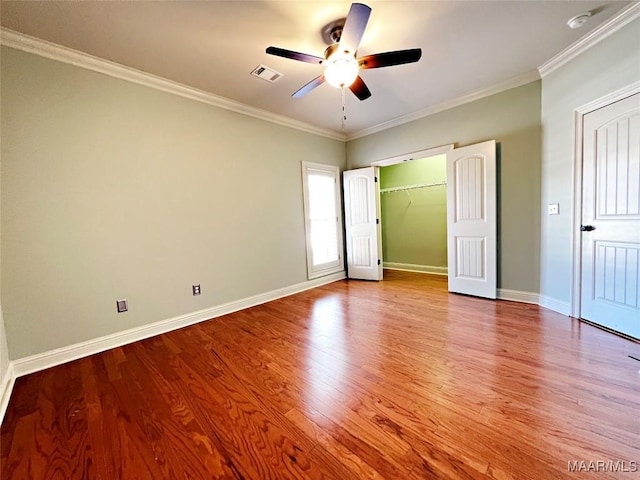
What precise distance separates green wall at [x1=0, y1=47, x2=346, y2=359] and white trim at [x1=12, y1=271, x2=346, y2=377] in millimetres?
58

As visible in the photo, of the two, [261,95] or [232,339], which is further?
[261,95]

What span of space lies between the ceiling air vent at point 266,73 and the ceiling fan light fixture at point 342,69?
90 centimetres

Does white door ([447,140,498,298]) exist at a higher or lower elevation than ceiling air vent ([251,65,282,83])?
lower

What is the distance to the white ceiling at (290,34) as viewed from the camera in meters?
1.90

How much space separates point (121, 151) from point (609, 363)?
14.4ft

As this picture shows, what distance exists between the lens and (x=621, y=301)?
229 cm

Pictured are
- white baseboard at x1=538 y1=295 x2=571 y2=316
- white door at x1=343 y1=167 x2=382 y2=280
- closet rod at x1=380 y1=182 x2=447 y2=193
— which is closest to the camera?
white baseboard at x1=538 y1=295 x2=571 y2=316

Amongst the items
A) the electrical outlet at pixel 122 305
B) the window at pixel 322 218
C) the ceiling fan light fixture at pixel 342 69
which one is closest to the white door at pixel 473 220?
the window at pixel 322 218

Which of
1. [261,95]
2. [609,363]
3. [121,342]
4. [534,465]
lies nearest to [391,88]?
[261,95]

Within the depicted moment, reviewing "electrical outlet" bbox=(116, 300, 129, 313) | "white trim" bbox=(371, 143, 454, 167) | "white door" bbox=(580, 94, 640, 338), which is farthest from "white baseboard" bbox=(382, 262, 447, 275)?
"electrical outlet" bbox=(116, 300, 129, 313)

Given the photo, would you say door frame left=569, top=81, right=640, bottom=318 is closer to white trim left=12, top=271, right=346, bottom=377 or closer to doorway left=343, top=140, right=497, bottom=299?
doorway left=343, top=140, right=497, bottom=299

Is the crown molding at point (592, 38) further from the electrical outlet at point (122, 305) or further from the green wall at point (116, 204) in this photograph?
the electrical outlet at point (122, 305)

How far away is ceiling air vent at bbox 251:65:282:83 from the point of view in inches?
104

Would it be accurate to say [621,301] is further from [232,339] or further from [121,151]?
[121,151]
